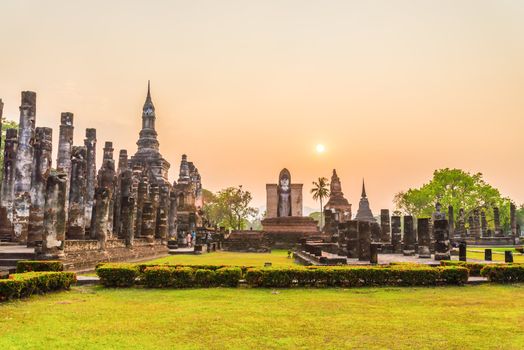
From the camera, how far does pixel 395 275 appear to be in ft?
43.3

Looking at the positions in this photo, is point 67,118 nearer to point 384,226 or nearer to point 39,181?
point 39,181

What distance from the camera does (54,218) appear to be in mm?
15555

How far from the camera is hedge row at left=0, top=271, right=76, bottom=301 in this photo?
970cm

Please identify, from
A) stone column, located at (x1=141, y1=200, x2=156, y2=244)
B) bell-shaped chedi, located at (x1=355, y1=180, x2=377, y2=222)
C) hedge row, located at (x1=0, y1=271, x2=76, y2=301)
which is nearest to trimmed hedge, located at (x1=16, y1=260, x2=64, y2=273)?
hedge row, located at (x1=0, y1=271, x2=76, y2=301)

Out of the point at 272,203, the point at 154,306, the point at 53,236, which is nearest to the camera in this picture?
the point at 154,306

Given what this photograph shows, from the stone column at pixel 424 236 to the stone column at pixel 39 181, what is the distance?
1912cm

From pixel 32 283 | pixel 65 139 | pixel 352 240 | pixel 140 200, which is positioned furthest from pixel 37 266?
pixel 65 139

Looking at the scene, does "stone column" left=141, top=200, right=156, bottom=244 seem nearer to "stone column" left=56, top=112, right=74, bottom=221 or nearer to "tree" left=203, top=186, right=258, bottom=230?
"stone column" left=56, top=112, right=74, bottom=221

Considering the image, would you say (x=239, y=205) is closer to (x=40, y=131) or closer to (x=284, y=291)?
(x=40, y=131)

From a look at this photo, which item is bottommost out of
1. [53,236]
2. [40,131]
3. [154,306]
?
[154,306]

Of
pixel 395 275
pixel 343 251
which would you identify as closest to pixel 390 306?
pixel 395 275

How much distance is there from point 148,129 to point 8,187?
24466 millimetres

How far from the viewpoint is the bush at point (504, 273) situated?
14.2 meters

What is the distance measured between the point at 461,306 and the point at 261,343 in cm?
529
